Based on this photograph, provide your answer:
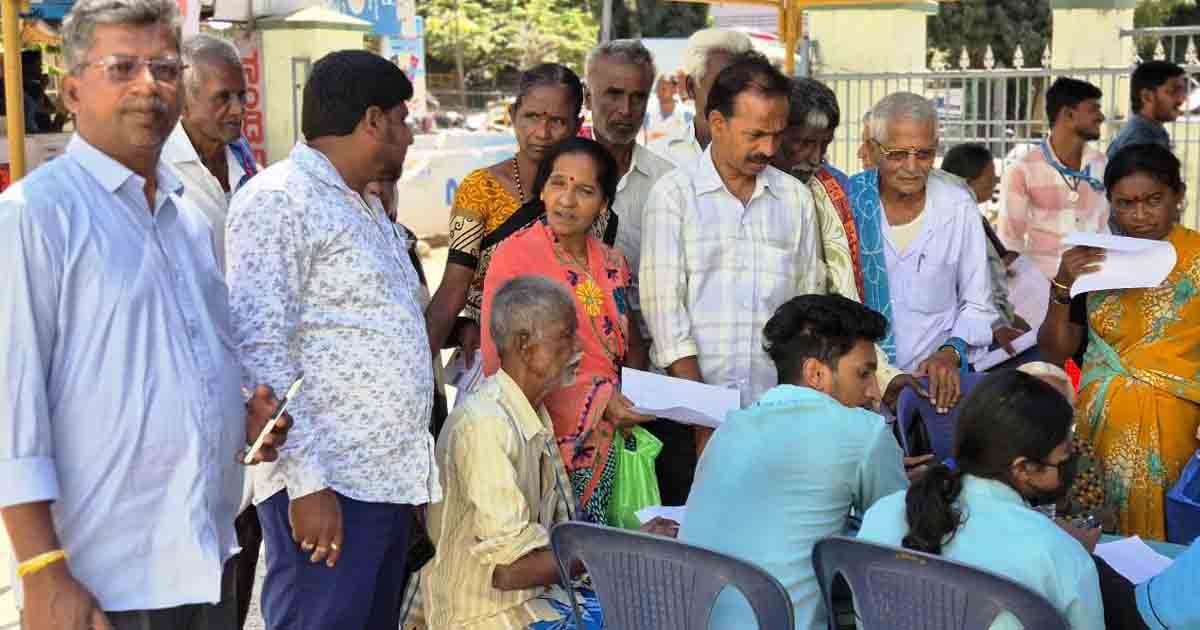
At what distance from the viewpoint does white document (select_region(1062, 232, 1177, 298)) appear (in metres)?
3.80

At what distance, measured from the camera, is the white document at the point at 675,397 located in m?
3.63

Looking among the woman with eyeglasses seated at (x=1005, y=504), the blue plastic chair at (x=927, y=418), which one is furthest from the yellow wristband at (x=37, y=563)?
the blue plastic chair at (x=927, y=418)

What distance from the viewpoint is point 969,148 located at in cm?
701

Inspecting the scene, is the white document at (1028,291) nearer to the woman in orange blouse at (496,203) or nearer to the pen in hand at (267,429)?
the woman in orange blouse at (496,203)

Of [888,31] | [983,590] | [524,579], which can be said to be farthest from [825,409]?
[888,31]

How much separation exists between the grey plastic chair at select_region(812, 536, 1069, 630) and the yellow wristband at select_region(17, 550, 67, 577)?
138 cm

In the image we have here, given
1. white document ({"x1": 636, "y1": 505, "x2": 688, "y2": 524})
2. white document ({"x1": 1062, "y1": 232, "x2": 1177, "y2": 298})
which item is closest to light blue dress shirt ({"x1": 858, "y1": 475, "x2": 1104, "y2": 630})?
white document ({"x1": 636, "y1": 505, "x2": 688, "y2": 524})

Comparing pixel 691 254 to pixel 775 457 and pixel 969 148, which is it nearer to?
pixel 775 457

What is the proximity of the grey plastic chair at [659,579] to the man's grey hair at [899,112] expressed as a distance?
1816mm

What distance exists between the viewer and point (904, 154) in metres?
4.12

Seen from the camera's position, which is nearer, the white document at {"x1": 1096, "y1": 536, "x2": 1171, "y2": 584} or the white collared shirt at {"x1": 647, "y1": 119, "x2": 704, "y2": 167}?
the white document at {"x1": 1096, "y1": 536, "x2": 1171, "y2": 584}

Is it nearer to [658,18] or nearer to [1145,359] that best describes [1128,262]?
[1145,359]

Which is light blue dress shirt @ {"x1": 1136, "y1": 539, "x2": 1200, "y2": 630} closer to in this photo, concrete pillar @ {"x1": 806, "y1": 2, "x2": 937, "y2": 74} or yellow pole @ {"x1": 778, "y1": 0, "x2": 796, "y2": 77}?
yellow pole @ {"x1": 778, "y1": 0, "x2": 796, "y2": 77}

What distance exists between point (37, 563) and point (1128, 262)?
2935mm
